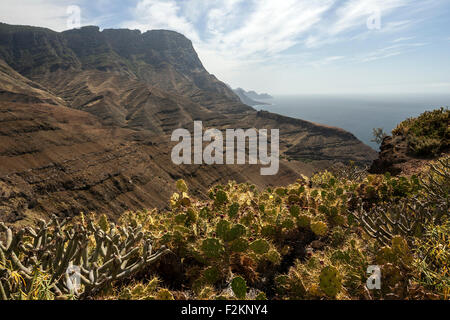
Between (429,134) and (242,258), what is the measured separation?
9.51 m

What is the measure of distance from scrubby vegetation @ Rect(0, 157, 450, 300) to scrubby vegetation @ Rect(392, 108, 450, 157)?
4327mm

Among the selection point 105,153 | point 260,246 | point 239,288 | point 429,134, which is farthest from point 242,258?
point 105,153

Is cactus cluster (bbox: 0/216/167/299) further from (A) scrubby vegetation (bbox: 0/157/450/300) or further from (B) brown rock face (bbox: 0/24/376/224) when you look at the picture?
(B) brown rock face (bbox: 0/24/376/224)

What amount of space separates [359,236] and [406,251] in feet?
A: 4.76

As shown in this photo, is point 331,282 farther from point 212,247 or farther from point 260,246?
point 212,247

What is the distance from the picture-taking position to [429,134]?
29.7 ft

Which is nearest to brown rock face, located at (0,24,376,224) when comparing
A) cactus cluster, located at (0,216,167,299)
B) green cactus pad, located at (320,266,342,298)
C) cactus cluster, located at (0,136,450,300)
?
cactus cluster, located at (0,216,167,299)

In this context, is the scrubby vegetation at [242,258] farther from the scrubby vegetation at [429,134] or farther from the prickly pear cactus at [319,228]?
the scrubby vegetation at [429,134]

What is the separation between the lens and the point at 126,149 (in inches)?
1651

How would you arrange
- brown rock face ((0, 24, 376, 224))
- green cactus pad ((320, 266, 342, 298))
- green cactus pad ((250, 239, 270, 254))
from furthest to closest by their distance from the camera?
brown rock face ((0, 24, 376, 224))
green cactus pad ((250, 239, 270, 254))
green cactus pad ((320, 266, 342, 298))

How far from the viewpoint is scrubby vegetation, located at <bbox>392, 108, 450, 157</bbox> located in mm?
8256

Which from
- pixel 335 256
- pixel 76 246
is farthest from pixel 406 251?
pixel 76 246

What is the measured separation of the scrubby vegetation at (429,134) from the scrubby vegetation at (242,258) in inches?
170

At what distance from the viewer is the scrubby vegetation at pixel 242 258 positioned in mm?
2611
